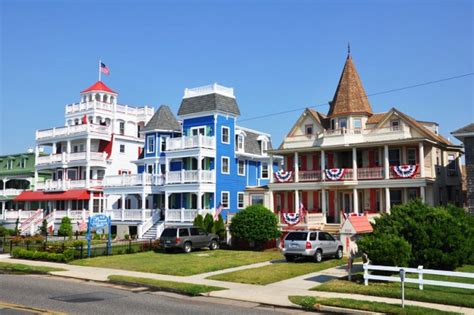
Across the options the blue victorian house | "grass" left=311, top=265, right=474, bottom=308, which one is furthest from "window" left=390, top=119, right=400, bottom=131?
"grass" left=311, top=265, right=474, bottom=308

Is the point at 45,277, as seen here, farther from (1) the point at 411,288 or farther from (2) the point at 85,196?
(2) the point at 85,196

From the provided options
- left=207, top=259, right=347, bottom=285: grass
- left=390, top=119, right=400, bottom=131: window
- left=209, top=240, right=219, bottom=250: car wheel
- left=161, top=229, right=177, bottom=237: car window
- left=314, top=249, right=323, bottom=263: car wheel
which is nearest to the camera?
left=207, top=259, right=347, bottom=285: grass

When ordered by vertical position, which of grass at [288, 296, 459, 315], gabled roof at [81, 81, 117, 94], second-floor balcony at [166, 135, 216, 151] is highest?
gabled roof at [81, 81, 117, 94]

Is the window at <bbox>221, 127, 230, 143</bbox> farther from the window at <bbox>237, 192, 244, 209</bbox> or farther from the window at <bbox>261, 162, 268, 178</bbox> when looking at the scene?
the window at <bbox>261, 162, 268, 178</bbox>

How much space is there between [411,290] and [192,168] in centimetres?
2878

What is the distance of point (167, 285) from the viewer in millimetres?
18609

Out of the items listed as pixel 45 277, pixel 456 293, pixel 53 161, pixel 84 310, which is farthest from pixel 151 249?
pixel 53 161

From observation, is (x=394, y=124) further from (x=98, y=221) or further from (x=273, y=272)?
(x=98, y=221)

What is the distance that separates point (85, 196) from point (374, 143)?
30.1m

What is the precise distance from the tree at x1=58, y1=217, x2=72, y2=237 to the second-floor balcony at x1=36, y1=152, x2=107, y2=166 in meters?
6.55

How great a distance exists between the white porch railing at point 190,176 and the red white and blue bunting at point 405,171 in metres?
14.9

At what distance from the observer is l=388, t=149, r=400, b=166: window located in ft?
116

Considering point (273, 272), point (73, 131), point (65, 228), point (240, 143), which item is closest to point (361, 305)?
point (273, 272)

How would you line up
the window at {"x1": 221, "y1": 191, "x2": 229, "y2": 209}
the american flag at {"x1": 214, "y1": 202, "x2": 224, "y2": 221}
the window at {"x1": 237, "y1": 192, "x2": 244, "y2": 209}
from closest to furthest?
the american flag at {"x1": 214, "y1": 202, "x2": 224, "y2": 221} < the window at {"x1": 221, "y1": 191, "x2": 229, "y2": 209} < the window at {"x1": 237, "y1": 192, "x2": 244, "y2": 209}
